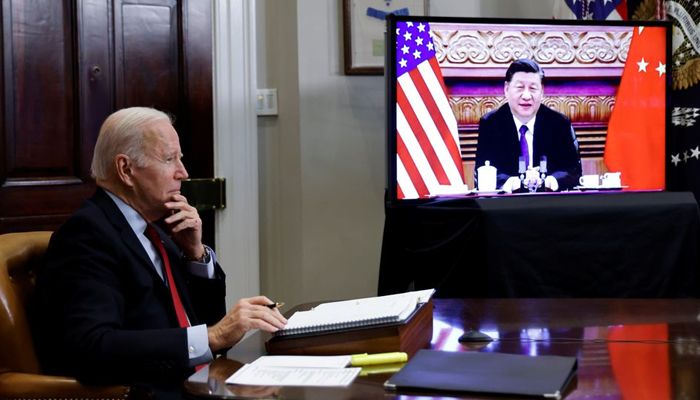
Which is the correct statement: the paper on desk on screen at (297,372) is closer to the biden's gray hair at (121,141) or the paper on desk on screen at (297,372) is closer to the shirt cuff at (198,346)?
the shirt cuff at (198,346)

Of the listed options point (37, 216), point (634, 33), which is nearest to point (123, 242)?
point (37, 216)

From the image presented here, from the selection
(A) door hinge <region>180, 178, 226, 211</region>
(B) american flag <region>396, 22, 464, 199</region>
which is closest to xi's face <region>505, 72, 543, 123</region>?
(B) american flag <region>396, 22, 464, 199</region>

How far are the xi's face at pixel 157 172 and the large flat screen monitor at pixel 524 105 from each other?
1.31m

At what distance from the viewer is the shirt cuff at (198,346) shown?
1631 mm

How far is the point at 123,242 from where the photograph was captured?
1827mm

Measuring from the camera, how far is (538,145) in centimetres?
330

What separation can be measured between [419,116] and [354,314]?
1687 mm

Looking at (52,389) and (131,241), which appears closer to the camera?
(52,389)

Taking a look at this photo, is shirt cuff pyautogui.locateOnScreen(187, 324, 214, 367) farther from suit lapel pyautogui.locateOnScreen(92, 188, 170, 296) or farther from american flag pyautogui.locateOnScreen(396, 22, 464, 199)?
american flag pyautogui.locateOnScreen(396, 22, 464, 199)

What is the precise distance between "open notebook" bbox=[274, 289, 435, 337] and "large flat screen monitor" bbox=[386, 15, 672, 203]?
1.41 metres

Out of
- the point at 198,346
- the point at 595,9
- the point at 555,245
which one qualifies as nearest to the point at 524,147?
the point at 555,245

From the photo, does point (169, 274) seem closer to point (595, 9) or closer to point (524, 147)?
point (524, 147)

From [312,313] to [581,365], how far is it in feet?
1.90

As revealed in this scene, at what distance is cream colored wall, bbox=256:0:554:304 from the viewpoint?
367cm
